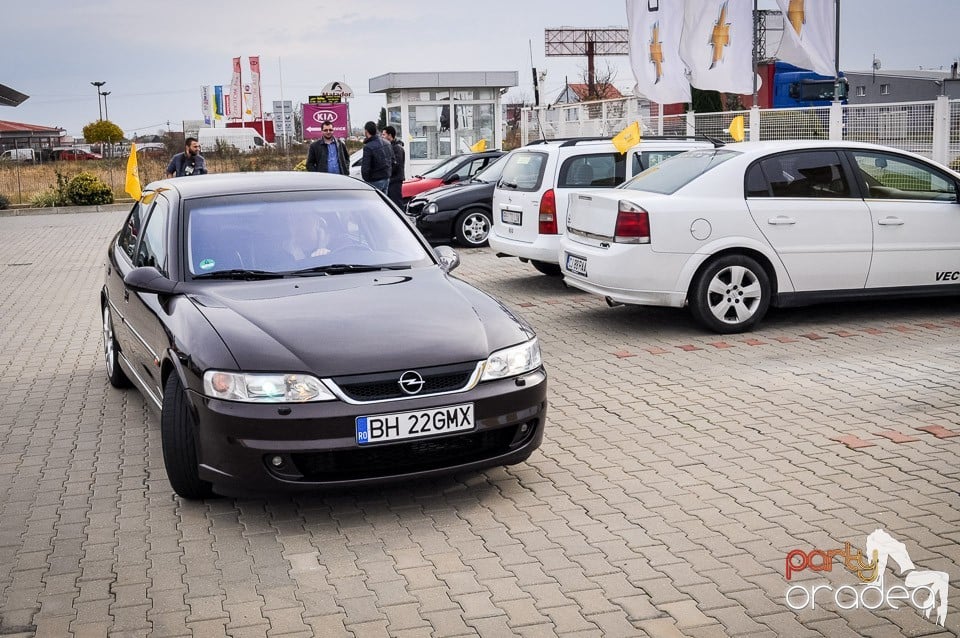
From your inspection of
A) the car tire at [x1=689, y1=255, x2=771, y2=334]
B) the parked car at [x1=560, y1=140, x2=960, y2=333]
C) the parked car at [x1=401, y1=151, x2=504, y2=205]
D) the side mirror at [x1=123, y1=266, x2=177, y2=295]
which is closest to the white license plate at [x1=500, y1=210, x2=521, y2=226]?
the parked car at [x1=560, y1=140, x2=960, y2=333]

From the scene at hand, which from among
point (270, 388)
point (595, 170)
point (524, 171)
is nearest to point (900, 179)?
point (595, 170)

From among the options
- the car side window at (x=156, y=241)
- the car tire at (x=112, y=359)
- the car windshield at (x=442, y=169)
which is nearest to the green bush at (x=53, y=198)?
the car windshield at (x=442, y=169)

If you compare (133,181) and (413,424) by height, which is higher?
(133,181)

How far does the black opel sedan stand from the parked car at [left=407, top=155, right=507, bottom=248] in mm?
10444

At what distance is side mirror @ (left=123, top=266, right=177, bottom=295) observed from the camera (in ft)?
19.1

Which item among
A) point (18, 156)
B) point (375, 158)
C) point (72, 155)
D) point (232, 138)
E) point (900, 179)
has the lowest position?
point (900, 179)

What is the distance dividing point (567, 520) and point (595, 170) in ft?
24.7

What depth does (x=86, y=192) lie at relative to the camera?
3194 centimetres

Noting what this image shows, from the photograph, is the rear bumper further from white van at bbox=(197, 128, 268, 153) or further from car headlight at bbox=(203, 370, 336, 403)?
white van at bbox=(197, 128, 268, 153)

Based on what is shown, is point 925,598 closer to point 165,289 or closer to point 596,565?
point 596,565

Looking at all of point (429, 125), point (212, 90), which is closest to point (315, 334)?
point (429, 125)

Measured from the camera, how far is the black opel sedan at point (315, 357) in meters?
4.81

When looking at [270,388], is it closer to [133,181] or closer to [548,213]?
[548,213]

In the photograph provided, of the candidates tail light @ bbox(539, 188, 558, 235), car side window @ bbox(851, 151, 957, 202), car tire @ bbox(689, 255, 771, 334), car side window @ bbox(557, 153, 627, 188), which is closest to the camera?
car tire @ bbox(689, 255, 771, 334)
